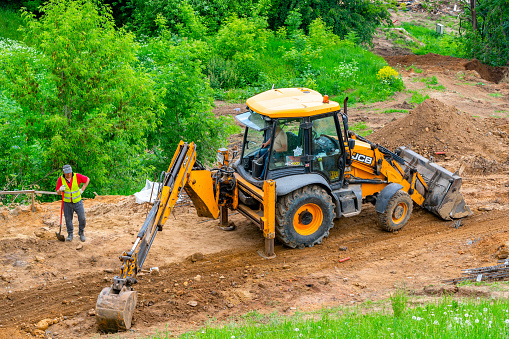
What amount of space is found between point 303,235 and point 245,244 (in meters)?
1.11

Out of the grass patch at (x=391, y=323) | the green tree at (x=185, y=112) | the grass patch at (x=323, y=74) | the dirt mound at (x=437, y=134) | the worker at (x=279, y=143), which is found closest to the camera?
the grass patch at (x=391, y=323)

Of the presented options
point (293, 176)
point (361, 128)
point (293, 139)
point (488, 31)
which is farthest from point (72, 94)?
point (488, 31)

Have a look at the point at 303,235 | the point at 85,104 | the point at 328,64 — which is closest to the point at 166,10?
the point at 328,64

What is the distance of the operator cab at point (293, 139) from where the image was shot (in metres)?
8.81

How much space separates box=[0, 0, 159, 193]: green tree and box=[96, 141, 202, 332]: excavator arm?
126 inches

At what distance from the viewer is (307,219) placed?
9.19m

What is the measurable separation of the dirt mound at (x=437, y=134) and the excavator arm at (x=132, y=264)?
804 cm

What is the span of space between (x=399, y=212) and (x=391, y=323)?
4.38 meters

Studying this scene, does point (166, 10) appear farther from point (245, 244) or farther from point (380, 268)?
point (380, 268)

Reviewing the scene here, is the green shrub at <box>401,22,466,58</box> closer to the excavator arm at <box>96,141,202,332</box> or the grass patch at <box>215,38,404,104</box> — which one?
the grass patch at <box>215,38,404,104</box>

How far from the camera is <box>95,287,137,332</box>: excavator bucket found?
260 inches

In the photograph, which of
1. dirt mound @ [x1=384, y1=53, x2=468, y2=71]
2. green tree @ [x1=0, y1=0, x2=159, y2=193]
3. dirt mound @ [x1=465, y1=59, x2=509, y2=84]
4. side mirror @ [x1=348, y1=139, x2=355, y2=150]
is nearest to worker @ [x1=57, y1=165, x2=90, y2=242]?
green tree @ [x1=0, y1=0, x2=159, y2=193]

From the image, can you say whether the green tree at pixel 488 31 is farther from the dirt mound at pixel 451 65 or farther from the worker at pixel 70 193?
the worker at pixel 70 193

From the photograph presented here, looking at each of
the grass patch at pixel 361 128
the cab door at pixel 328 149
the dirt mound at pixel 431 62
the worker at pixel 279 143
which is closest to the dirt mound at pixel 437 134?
the grass patch at pixel 361 128
